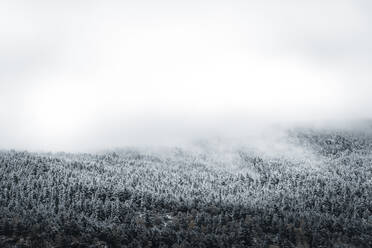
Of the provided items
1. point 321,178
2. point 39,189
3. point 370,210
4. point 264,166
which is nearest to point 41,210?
point 39,189

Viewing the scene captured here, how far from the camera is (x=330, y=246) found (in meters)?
26.1

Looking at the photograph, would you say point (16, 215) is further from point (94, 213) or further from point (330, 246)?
point (330, 246)

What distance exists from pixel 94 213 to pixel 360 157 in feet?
193

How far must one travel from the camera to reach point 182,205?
125 feet

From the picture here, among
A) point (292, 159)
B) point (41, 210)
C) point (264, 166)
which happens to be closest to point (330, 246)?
point (41, 210)

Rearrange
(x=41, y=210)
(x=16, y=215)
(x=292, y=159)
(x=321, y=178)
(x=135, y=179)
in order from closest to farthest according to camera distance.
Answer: (x=16, y=215), (x=41, y=210), (x=135, y=179), (x=321, y=178), (x=292, y=159)

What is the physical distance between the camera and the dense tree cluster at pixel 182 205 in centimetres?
2644

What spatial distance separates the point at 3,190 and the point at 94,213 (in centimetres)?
1079

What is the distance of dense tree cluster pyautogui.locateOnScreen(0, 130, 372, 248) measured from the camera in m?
26.4

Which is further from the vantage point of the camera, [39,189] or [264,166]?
[264,166]

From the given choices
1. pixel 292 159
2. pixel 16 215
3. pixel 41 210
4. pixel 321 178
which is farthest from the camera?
pixel 292 159

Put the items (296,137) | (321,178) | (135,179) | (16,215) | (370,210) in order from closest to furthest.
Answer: (16,215) < (370,210) < (135,179) < (321,178) < (296,137)

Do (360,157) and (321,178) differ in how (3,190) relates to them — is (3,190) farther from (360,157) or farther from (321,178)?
(360,157)

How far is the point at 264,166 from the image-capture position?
70062 millimetres
